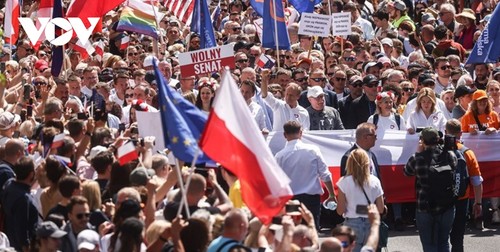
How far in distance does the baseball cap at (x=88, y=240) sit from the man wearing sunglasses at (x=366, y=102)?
849cm

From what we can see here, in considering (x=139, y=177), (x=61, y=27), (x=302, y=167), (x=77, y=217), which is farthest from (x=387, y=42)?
(x=77, y=217)

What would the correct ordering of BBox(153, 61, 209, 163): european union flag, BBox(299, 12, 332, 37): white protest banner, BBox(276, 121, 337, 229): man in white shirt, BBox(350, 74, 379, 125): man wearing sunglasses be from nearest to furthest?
BBox(153, 61, 209, 163): european union flag
BBox(276, 121, 337, 229): man in white shirt
BBox(350, 74, 379, 125): man wearing sunglasses
BBox(299, 12, 332, 37): white protest banner

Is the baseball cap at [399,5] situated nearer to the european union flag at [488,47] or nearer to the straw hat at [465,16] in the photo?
the straw hat at [465,16]

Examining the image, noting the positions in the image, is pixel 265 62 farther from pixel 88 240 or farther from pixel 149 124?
pixel 88 240

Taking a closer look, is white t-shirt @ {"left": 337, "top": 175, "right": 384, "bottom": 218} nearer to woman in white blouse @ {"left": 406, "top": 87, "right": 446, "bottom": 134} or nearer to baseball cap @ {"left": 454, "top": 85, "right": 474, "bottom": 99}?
woman in white blouse @ {"left": 406, "top": 87, "right": 446, "bottom": 134}

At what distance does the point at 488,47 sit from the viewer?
2111 centimetres

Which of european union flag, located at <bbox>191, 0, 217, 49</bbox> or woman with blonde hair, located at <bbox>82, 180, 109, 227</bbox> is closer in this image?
woman with blonde hair, located at <bbox>82, 180, 109, 227</bbox>

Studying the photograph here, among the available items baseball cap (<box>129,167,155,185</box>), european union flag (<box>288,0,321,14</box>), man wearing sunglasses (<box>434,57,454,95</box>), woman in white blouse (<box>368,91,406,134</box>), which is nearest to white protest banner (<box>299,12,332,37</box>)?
european union flag (<box>288,0,321,14</box>)

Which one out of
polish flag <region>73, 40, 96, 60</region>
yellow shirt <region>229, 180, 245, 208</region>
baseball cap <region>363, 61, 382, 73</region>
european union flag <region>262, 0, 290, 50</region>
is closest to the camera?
yellow shirt <region>229, 180, 245, 208</region>

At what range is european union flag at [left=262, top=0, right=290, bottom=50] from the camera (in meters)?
22.3

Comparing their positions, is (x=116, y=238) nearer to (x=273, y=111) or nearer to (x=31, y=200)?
(x=31, y=200)

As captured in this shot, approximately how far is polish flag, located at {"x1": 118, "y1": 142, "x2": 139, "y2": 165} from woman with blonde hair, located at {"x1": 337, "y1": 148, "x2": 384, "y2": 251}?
104 inches

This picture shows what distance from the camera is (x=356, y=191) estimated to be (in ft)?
48.5

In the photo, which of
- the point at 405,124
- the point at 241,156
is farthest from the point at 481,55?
the point at 241,156
